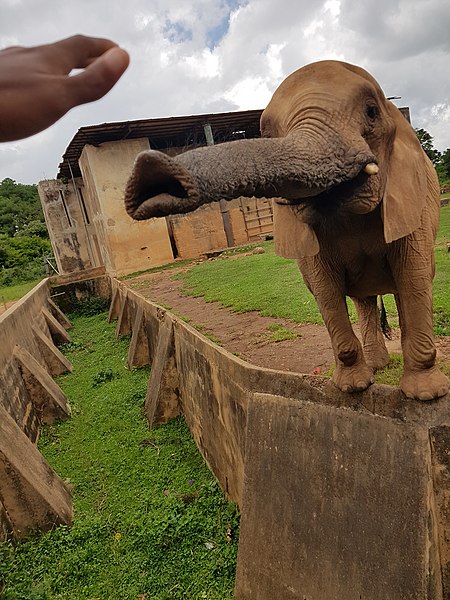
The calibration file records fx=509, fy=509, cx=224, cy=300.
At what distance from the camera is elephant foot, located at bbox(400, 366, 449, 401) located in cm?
290

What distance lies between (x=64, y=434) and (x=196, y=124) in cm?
1422

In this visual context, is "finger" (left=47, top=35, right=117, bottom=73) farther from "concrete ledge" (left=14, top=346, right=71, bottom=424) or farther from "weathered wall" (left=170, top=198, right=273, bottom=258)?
"weathered wall" (left=170, top=198, right=273, bottom=258)

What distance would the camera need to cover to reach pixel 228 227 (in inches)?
832

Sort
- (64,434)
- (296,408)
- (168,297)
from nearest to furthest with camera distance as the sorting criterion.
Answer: (296,408) < (64,434) < (168,297)

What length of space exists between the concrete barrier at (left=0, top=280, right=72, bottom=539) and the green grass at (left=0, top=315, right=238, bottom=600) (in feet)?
0.81

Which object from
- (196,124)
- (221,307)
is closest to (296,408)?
(221,307)

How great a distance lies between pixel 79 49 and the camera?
0.91 m

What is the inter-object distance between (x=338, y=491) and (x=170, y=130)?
18113 millimetres

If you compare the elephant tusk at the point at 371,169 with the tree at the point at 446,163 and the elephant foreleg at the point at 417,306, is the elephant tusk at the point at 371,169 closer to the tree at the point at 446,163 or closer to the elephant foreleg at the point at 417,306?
the elephant foreleg at the point at 417,306

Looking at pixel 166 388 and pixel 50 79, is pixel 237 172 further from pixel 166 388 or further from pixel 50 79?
pixel 166 388

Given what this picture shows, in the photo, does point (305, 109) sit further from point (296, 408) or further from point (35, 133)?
point (296, 408)

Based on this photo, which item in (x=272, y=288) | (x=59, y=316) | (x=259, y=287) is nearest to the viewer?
(x=272, y=288)

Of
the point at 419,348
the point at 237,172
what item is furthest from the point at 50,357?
the point at 237,172

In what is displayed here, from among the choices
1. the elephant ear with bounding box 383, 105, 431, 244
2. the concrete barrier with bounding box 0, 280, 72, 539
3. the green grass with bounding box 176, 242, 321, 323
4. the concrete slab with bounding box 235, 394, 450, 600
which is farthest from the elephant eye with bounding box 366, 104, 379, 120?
the concrete barrier with bounding box 0, 280, 72, 539
